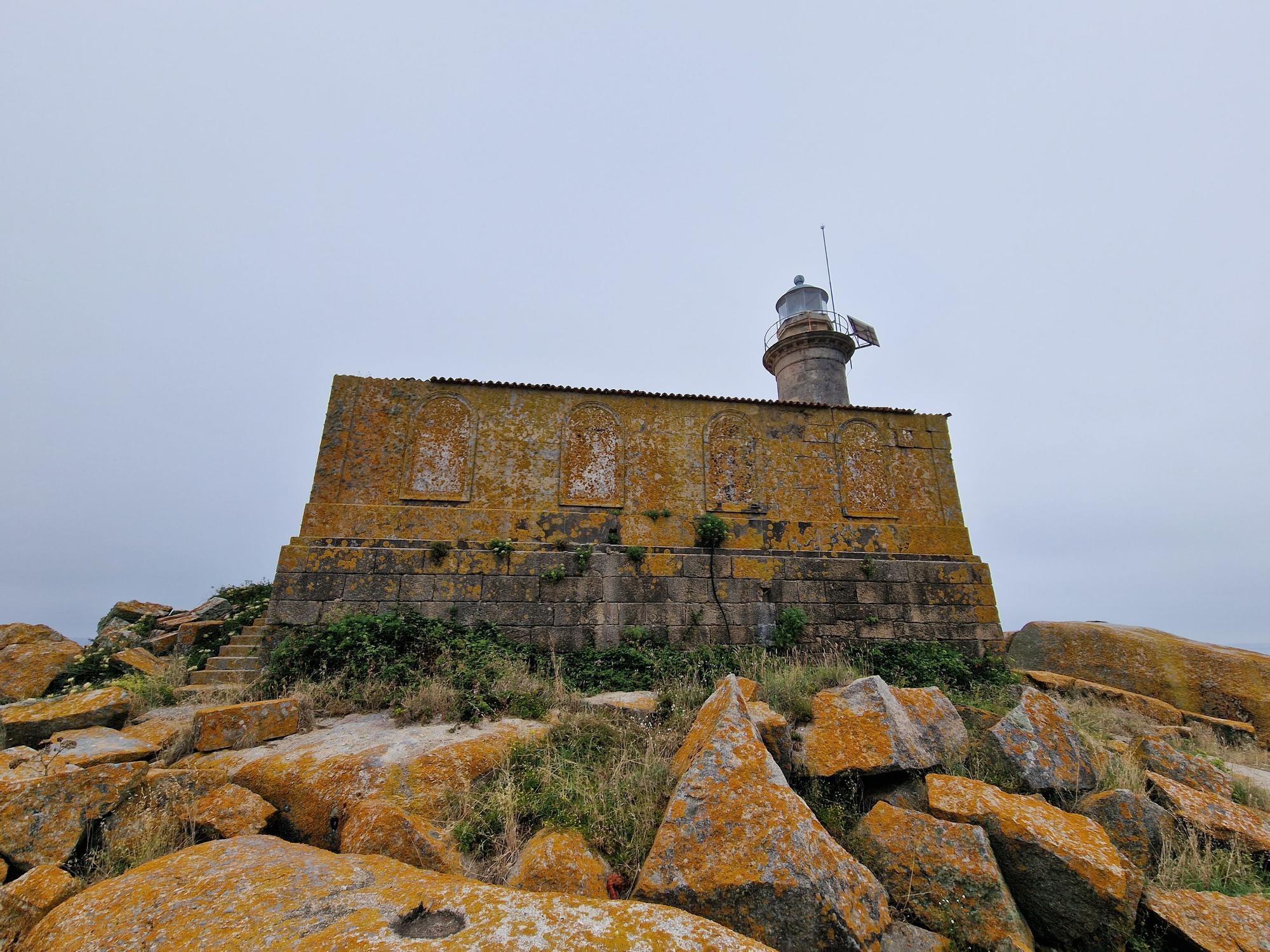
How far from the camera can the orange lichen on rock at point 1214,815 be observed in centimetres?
382

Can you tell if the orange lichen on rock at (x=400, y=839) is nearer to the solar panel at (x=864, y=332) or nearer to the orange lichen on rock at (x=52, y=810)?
the orange lichen on rock at (x=52, y=810)

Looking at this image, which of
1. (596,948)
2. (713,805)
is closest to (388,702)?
(713,805)

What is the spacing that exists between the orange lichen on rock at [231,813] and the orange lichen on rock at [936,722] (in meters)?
4.85

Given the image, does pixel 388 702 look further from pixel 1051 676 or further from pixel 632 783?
pixel 1051 676

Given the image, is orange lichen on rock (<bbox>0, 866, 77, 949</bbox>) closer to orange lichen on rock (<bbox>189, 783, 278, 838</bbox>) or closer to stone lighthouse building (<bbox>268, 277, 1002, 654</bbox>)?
orange lichen on rock (<bbox>189, 783, 278, 838</bbox>)

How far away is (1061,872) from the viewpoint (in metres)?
3.08

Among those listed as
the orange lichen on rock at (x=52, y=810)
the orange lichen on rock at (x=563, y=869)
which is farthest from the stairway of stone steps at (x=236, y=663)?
the orange lichen on rock at (x=563, y=869)

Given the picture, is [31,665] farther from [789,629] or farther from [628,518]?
[789,629]

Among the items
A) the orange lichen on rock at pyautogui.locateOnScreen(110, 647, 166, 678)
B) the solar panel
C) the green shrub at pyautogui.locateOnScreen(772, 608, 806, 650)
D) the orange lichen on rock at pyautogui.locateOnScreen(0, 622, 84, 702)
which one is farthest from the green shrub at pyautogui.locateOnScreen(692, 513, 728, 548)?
the solar panel

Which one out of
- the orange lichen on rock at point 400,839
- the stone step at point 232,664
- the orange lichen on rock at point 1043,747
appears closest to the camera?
the orange lichen on rock at point 400,839

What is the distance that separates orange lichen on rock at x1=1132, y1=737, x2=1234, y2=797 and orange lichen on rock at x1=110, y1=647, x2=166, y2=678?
37.7ft

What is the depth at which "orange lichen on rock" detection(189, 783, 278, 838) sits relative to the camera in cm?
368

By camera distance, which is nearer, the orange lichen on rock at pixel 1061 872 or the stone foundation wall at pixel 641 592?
the orange lichen on rock at pixel 1061 872

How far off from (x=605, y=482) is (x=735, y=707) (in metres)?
6.36
